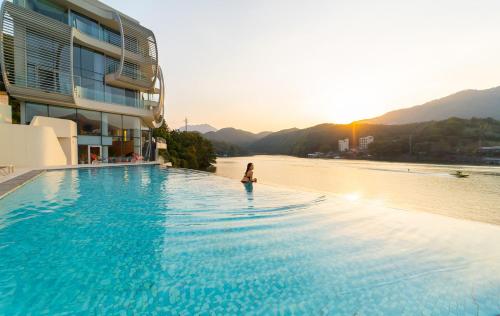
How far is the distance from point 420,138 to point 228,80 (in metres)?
78.8

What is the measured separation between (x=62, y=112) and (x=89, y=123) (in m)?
1.91

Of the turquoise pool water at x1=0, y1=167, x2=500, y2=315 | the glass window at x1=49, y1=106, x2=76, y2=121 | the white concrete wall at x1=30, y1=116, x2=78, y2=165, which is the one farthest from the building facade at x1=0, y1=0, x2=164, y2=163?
the turquoise pool water at x1=0, y1=167, x2=500, y2=315

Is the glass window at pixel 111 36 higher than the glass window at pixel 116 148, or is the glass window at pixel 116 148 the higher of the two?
the glass window at pixel 111 36

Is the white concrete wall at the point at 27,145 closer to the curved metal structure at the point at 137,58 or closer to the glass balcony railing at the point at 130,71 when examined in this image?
the curved metal structure at the point at 137,58

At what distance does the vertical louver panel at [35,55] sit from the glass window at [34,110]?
3.65 ft

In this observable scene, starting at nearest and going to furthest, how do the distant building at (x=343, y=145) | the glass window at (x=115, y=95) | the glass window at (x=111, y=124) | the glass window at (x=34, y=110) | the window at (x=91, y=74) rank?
the glass window at (x=34, y=110)
the window at (x=91, y=74)
the glass window at (x=115, y=95)
the glass window at (x=111, y=124)
the distant building at (x=343, y=145)

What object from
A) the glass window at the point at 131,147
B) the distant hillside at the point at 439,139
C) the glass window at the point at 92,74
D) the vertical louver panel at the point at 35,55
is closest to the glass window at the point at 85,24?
the glass window at the point at 92,74

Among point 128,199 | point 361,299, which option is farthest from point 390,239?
point 128,199

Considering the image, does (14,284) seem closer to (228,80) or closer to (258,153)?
(228,80)

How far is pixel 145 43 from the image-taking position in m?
23.7

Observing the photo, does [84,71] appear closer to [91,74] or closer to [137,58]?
[91,74]

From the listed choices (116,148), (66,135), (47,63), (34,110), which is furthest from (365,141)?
(34,110)

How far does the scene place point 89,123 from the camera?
20.2 metres

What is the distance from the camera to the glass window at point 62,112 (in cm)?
1839
